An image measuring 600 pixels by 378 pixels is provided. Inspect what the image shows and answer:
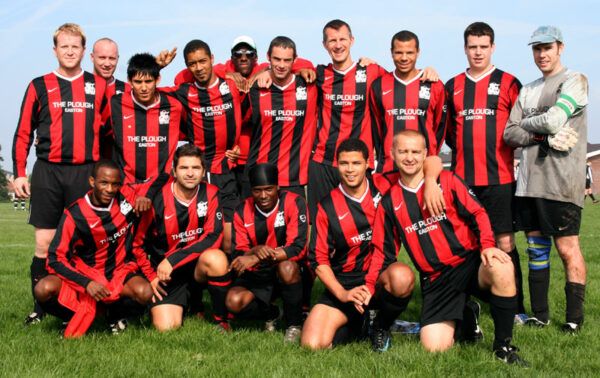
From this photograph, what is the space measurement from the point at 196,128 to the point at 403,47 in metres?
2.06

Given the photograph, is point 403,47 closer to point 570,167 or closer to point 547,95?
point 547,95

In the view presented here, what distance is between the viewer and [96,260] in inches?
177

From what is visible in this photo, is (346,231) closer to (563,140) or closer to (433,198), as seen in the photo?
(433,198)

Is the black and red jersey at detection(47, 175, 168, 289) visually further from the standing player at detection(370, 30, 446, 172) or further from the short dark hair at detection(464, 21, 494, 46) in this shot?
the short dark hair at detection(464, 21, 494, 46)

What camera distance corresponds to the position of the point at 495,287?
11.7 ft

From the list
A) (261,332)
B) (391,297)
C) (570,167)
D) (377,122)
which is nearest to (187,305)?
(261,332)

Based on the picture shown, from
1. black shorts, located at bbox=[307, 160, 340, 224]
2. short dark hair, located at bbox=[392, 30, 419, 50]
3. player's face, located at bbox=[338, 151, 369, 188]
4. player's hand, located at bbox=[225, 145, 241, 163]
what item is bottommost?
black shorts, located at bbox=[307, 160, 340, 224]

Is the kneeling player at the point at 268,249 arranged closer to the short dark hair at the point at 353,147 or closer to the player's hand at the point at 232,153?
the short dark hair at the point at 353,147

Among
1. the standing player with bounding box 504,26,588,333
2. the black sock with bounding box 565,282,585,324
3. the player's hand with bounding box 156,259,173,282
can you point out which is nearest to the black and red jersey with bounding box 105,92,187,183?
the player's hand with bounding box 156,259,173,282

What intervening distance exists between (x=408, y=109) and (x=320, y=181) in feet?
3.38

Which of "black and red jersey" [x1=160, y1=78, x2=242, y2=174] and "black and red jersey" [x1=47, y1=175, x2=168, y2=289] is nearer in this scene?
"black and red jersey" [x1=47, y1=175, x2=168, y2=289]

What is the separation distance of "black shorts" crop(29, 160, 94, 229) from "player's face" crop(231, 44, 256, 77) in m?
2.02

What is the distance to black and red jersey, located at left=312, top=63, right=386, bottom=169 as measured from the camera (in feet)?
16.4

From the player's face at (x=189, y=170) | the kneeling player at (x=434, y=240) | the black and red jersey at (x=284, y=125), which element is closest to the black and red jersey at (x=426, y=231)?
the kneeling player at (x=434, y=240)
